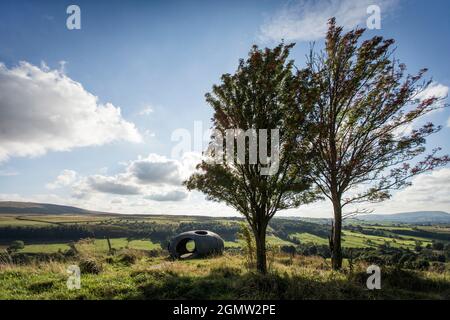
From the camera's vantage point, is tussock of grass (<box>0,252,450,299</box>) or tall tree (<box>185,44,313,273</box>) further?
tall tree (<box>185,44,313,273</box>)

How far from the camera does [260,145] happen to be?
10.7m

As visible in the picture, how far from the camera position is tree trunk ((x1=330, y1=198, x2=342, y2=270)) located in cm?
1212

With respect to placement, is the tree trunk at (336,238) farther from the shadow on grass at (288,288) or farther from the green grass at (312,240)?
the green grass at (312,240)

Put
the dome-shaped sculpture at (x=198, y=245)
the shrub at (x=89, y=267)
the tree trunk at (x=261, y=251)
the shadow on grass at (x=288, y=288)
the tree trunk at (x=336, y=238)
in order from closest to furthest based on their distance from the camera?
the shadow on grass at (x=288, y=288), the tree trunk at (x=261, y=251), the shrub at (x=89, y=267), the tree trunk at (x=336, y=238), the dome-shaped sculpture at (x=198, y=245)

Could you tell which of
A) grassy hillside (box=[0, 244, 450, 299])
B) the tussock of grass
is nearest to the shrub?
grassy hillside (box=[0, 244, 450, 299])

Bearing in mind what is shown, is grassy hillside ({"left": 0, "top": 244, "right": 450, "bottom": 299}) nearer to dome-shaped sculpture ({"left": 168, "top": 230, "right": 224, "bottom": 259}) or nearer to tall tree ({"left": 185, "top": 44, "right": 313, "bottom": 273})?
tall tree ({"left": 185, "top": 44, "right": 313, "bottom": 273})

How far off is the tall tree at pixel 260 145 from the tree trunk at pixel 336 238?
2.94 meters

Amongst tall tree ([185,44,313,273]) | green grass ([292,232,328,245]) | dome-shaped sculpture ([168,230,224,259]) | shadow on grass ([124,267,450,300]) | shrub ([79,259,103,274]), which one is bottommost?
green grass ([292,232,328,245])

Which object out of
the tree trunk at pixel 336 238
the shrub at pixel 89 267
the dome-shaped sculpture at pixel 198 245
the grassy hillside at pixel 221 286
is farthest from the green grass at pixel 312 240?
the shrub at pixel 89 267

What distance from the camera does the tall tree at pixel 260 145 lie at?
1062 cm

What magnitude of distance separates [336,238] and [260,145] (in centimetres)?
594

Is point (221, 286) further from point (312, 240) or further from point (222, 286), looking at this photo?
point (312, 240)

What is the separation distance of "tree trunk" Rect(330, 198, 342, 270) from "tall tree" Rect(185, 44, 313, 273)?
294 centimetres

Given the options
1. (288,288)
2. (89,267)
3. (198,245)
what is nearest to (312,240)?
(198,245)
